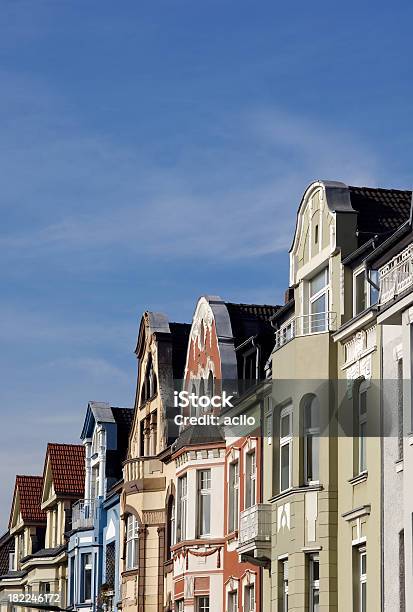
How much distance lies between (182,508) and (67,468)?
80.1 ft

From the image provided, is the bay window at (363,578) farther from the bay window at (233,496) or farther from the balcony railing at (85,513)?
the balcony railing at (85,513)

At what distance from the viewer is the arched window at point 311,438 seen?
34781mm

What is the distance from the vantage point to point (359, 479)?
32.2m

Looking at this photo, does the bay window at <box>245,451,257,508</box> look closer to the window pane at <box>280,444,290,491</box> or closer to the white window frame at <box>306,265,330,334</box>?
the window pane at <box>280,444,290,491</box>

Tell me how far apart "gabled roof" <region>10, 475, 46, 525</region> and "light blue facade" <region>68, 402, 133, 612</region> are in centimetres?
1380

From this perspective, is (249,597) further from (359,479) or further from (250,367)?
(359,479)

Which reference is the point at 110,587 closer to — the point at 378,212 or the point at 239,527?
the point at 239,527

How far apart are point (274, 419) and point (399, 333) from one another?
7.40 metres

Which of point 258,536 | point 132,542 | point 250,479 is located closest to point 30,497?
point 132,542

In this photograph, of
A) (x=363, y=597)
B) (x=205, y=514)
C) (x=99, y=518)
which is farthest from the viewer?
(x=99, y=518)

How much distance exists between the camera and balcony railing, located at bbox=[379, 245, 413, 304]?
29.3 metres

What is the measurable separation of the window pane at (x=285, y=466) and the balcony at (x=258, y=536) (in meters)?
0.90

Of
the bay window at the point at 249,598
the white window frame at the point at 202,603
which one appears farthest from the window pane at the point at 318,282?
the white window frame at the point at 202,603

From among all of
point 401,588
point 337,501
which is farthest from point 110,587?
point 401,588
